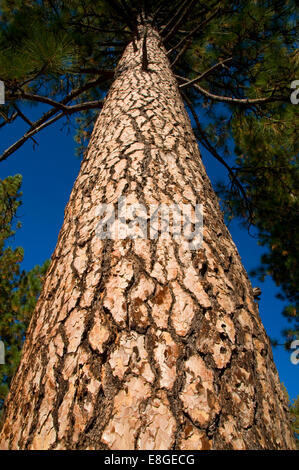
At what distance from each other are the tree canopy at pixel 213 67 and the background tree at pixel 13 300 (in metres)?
2.95

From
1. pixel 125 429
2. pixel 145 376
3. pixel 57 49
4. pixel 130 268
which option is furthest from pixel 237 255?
pixel 57 49

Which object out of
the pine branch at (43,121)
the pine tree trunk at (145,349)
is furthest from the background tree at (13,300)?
the pine tree trunk at (145,349)

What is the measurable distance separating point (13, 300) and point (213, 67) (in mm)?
6286

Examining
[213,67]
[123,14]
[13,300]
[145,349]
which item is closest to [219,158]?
[213,67]

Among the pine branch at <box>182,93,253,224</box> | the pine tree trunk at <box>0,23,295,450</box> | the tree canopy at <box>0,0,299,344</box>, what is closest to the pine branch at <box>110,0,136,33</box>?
Answer: the tree canopy at <box>0,0,299,344</box>

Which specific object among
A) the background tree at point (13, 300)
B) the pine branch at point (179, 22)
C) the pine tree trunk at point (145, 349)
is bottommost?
the pine tree trunk at point (145, 349)

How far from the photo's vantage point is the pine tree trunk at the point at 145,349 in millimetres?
710

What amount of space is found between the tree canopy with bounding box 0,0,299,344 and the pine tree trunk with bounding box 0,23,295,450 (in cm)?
197

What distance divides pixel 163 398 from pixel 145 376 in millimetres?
70

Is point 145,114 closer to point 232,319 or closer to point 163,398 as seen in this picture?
point 232,319

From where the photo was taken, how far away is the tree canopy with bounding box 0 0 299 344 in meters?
2.72

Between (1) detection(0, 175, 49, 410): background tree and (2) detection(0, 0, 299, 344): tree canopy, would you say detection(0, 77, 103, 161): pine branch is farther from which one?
(1) detection(0, 175, 49, 410): background tree

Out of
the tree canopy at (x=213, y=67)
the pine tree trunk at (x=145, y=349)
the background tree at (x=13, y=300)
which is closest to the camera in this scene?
the pine tree trunk at (x=145, y=349)

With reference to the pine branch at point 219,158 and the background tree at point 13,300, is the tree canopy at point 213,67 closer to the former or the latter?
the pine branch at point 219,158
